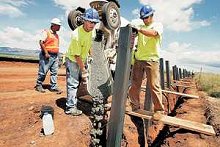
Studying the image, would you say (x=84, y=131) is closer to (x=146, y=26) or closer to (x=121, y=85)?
(x=121, y=85)

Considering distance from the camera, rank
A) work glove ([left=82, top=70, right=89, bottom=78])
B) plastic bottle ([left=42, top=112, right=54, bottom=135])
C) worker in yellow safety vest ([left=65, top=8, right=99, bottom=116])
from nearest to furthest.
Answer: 1. plastic bottle ([left=42, top=112, right=54, bottom=135])
2. worker in yellow safety vest ([left=65, top=8, right=99, bottom=116])
3. work glove ([left=82, top=70, right=89, bottom=78])

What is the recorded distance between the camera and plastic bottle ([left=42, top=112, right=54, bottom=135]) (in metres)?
4.44

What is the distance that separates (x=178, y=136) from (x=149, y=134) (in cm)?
112

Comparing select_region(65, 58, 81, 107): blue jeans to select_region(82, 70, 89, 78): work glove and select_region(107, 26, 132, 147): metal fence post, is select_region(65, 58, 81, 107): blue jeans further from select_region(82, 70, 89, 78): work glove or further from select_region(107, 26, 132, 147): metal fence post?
select_region(107, 26, 132, 147): metal fence post

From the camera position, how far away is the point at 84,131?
4793mm

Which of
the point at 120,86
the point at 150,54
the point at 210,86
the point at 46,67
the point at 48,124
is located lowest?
the point at 210,86

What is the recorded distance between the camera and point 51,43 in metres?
7.14

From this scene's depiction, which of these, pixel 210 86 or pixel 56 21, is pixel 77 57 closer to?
pixel 56 21

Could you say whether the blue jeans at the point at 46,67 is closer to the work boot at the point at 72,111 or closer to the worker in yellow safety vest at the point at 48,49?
the worker in yellow safety vest at the point at 48,49

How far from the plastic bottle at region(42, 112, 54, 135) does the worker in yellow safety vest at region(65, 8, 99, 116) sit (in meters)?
0.55

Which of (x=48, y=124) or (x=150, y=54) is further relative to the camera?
(x=150, y=54)

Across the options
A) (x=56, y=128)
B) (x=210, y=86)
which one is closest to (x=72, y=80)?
(x=56, y=128)

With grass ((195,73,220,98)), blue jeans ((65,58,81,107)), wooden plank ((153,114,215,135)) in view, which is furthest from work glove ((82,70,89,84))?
grass ((195,73,220,98))

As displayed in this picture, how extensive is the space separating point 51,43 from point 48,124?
3074 mm
